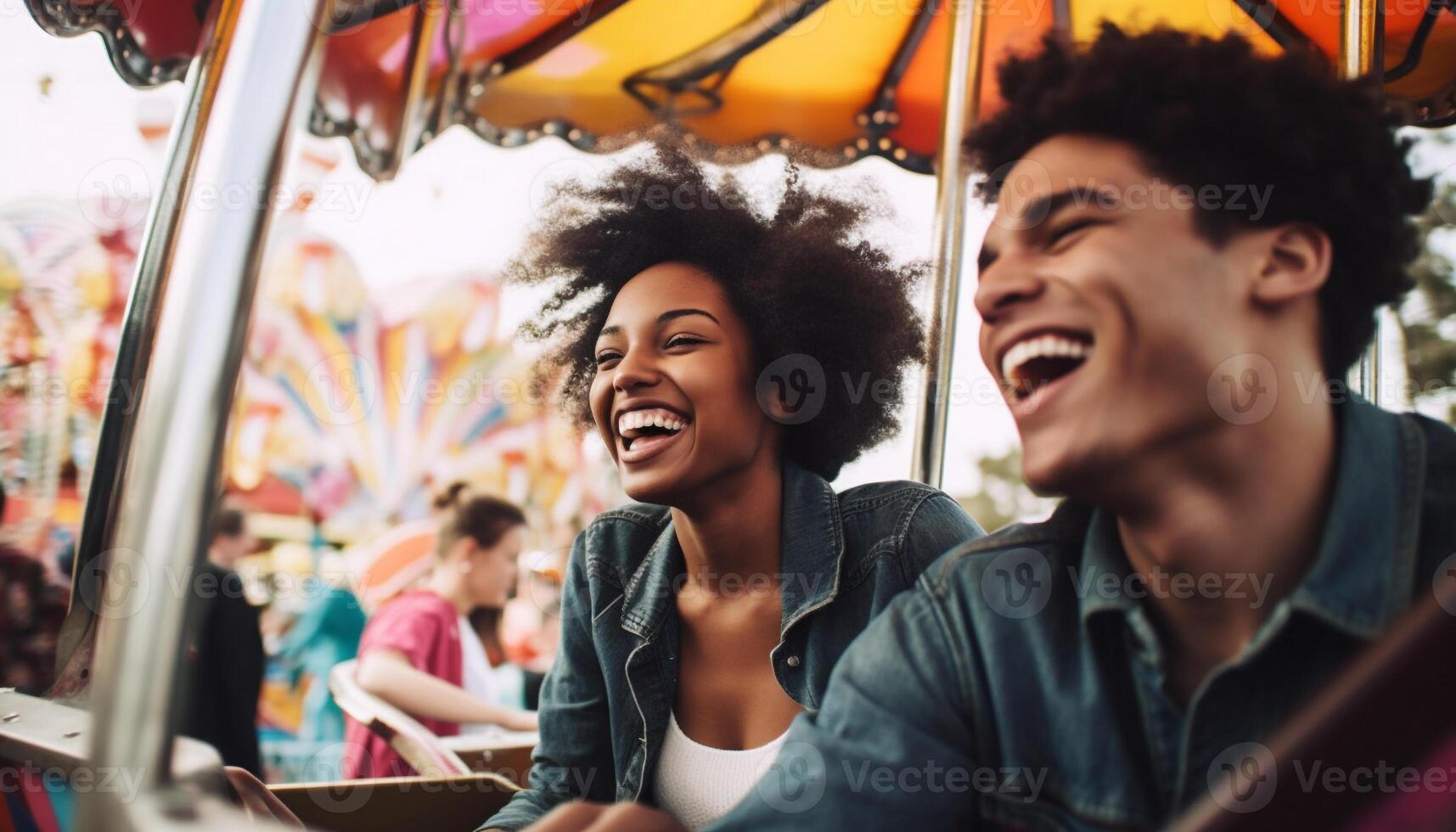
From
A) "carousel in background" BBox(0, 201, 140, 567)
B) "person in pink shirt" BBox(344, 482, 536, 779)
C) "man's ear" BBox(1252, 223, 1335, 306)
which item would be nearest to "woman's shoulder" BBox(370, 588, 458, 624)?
"person in pink shirt" BBox(344, 482, 536, 779)

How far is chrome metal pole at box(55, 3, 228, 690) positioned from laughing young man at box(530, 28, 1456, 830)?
3.06 ft

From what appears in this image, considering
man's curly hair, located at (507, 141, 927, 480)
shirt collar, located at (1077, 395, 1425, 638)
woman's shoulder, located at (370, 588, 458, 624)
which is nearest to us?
shirt collar, located at (1077, 395, 1425, 638)

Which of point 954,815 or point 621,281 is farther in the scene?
point 621,281

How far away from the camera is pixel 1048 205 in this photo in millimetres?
1285

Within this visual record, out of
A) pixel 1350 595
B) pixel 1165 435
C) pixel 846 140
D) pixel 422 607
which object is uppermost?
pixel 846 140

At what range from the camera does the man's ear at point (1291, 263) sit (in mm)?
1207

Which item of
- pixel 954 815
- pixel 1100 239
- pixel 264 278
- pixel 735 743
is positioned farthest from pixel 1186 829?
pixel 735 743

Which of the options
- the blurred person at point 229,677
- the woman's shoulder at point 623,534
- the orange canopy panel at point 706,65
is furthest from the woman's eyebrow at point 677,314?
the blurred person at point 229,677

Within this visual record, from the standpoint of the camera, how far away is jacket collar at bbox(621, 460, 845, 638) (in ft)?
6.24

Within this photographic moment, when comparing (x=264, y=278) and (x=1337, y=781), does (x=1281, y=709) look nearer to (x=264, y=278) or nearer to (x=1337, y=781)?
(x=1337, y=781)

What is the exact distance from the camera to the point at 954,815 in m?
1.26

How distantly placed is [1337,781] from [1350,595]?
1.62ft

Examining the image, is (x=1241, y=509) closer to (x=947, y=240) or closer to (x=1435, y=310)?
(x=947, y=240)

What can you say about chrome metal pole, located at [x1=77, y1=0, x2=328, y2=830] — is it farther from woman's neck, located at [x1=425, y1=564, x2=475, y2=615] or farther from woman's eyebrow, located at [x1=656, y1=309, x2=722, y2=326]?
woman's neck, located at [x1=425, y1=564, x2=475, y2=615]
